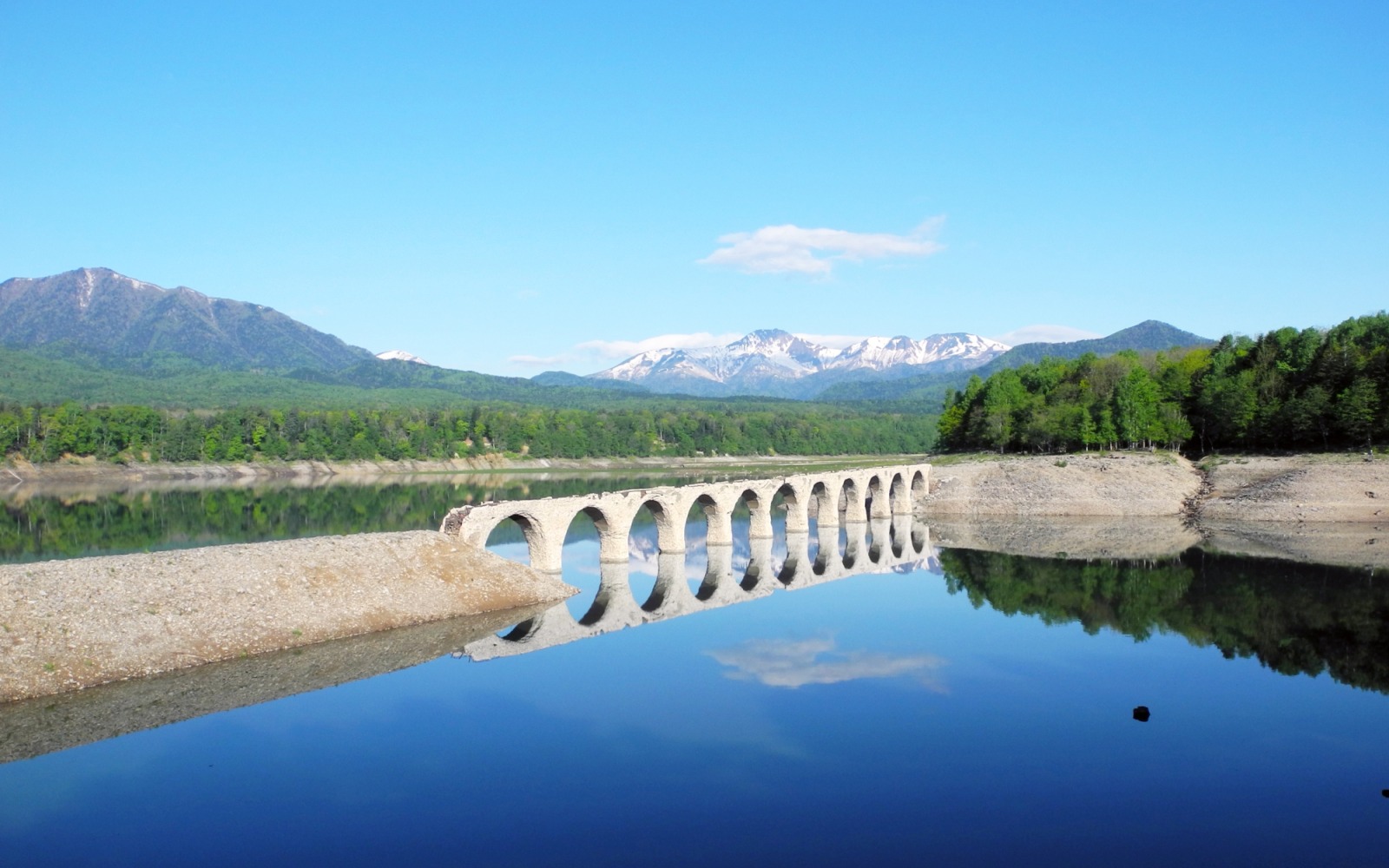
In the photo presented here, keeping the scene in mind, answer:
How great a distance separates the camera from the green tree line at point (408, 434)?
12731 centimetres

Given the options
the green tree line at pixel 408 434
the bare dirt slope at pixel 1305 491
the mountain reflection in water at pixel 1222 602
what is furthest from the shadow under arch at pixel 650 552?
the green tree line at pixel 408 434

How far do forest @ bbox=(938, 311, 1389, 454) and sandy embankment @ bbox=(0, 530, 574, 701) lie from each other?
64462 mm

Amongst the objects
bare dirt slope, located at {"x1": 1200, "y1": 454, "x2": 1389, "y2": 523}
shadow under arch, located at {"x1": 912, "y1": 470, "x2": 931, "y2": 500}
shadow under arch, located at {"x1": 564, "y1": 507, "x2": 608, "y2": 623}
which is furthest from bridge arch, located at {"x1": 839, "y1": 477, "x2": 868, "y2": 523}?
bare dirt slope, located at {"x1": 1200, "y1": 454, "x2": 1389, "y2": 523}

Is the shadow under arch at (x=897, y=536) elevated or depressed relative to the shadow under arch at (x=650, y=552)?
depressed

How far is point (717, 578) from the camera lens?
49.3m

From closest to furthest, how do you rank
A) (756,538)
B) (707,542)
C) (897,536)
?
1. (707,542)
2. (756,538)
3. (897,536)

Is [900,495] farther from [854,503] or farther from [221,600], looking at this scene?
[221,600]

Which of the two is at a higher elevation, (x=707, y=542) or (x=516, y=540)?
(x=707, y=542)

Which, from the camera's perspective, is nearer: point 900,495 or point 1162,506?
point 1162,506

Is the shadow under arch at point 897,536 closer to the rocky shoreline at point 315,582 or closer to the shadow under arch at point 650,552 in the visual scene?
the rocky shoreline at point 315,582

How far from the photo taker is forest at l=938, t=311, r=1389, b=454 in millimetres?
74750

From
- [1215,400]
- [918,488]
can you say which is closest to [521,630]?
[918,488]

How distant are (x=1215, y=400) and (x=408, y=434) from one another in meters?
111

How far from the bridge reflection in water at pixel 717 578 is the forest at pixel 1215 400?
83.9ft
